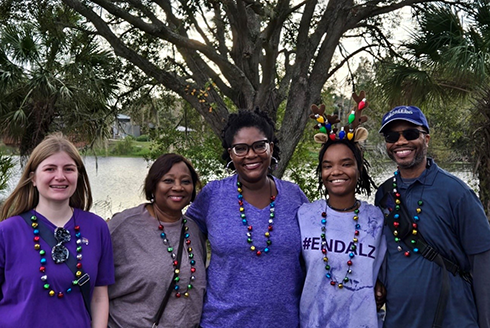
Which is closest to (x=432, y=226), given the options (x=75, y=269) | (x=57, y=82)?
(x=75, y=269)

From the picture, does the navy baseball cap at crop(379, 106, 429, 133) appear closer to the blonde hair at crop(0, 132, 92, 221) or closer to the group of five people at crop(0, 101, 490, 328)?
the group of five people at crop(0, 101, 490, 328)

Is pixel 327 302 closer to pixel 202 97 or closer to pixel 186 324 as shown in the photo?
pixel 186 324

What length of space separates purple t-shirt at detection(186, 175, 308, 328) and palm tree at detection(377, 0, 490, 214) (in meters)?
5.37

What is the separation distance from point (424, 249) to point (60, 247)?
80.9 inches

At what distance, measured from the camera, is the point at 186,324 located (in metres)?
2.74

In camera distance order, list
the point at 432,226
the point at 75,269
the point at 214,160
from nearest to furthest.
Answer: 1. the point at 75,269
2. the point at 432,226
3. the point at 214,160

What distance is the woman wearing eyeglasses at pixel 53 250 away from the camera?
7.54ft

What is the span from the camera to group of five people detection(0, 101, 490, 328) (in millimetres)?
2490

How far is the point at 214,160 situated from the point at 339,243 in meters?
8.25

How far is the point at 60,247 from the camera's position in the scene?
7.91 ft

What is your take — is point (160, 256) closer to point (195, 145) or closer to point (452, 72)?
point (452, 72)

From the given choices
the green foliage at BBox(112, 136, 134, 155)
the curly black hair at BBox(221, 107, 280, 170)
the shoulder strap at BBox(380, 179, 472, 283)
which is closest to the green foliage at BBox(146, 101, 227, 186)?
the curly black hair at BBox(221, 107, 280, 170)

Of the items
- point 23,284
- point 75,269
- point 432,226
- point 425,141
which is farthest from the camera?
point 425,141

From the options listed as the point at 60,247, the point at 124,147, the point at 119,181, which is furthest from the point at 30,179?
the point at 124,147
